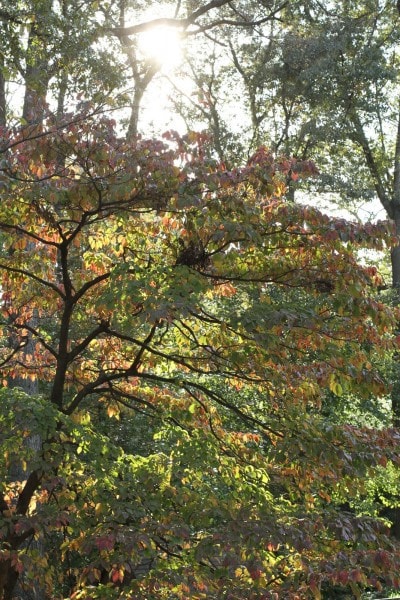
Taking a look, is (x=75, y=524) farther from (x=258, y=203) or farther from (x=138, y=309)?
(x=258, y=203)

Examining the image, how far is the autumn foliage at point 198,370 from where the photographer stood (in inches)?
176

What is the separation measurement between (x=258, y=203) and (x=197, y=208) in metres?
0.55

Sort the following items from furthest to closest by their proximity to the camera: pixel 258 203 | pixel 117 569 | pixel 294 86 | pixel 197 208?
pixel 294 86 < pixel 258 203 < pixel 197 208 < pixel 117 569

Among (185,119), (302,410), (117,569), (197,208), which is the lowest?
(117,569)

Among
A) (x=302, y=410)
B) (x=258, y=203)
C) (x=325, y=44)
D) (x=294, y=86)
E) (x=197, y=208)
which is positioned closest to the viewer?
(x=197, y=208)

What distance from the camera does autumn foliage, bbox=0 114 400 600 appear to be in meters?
4.47

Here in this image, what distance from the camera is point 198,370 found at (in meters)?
5.19

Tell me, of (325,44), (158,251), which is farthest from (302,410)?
(325,44)

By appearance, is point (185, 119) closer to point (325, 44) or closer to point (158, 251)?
point (325, 44)

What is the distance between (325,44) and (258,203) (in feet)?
38.7

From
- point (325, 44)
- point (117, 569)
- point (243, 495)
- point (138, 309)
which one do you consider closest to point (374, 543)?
point (243, 495)

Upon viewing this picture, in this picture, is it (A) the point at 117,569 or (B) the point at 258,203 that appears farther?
(B) the point at 258,203

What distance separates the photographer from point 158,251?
5371mm

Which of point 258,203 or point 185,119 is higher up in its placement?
point 185,119
